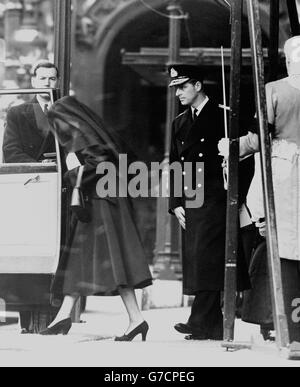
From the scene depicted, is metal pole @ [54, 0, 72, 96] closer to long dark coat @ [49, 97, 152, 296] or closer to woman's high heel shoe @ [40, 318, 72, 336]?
long dark coat @ [49, 97, 152, 296]

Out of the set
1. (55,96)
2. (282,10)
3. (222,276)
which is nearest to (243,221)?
(222,276)

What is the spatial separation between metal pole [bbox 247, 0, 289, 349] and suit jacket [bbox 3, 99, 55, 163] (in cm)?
164

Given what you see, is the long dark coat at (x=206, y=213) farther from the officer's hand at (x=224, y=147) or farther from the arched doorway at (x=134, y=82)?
the arched doorway at (x=134, y=82)

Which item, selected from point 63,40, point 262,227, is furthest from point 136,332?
point 63,40

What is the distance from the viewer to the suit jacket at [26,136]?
7566 mm

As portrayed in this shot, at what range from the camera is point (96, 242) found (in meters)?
7.25

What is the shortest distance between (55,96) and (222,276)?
Answer: 1563 millimetres

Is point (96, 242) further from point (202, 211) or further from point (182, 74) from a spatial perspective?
point (182, 74)

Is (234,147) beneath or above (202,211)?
above

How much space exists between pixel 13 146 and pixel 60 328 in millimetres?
1212

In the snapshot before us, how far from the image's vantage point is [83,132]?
7.30 m

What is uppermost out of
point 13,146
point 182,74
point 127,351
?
point 182,74
